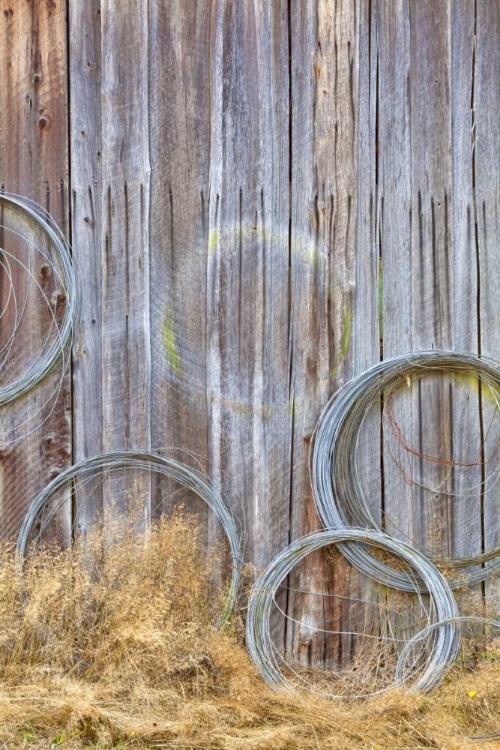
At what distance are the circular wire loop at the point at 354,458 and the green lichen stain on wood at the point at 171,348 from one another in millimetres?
732

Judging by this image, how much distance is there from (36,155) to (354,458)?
6.96 ft

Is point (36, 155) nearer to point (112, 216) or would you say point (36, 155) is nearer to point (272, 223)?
point (112, 216)

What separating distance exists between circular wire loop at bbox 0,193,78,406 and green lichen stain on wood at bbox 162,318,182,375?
0.44 meters

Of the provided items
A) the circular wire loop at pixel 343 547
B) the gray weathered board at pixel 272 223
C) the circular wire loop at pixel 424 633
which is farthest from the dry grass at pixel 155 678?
the gray weathered board at pixel 272 223

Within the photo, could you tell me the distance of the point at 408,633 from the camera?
3.17 m

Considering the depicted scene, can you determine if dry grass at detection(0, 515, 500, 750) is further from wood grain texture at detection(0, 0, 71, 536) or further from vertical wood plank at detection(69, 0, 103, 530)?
vertical wood plank at detection(69, 0, 103, 530)

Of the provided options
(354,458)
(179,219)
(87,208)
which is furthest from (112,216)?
(354,458)

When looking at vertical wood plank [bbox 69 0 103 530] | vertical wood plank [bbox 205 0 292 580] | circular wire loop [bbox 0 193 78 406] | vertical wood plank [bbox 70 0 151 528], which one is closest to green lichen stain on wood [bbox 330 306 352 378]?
vertical wood plank [bbox 205 0 292 580]

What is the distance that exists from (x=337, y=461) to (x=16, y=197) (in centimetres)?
201

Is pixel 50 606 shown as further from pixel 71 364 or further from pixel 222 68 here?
pixel 222 68

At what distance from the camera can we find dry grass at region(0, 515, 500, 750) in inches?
100.0

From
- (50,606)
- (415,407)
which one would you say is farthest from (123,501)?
(415,407)

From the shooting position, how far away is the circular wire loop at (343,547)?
294 cm

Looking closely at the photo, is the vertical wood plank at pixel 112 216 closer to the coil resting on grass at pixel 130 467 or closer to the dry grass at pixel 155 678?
the coil resting on grass at pixel 130 467
